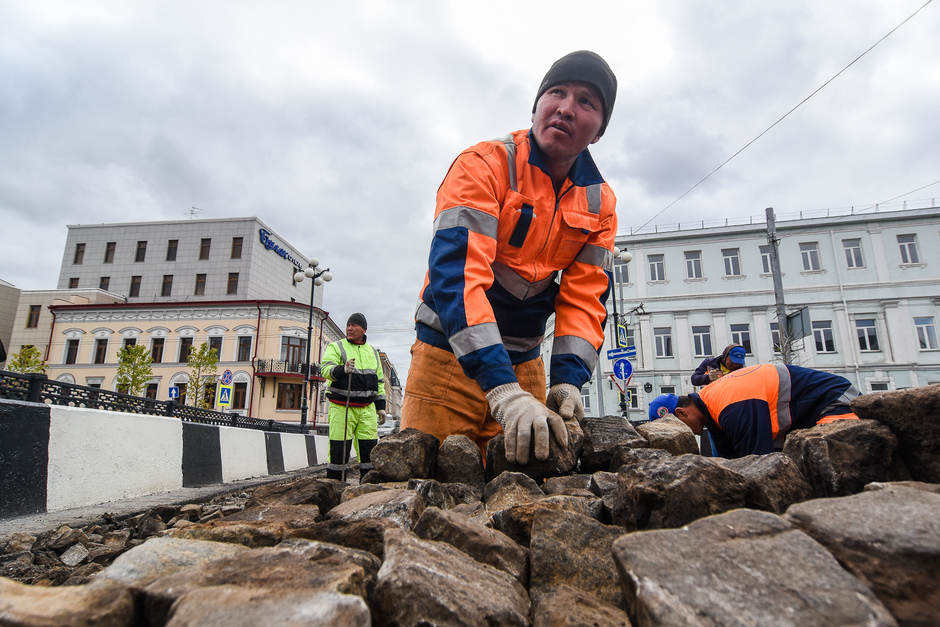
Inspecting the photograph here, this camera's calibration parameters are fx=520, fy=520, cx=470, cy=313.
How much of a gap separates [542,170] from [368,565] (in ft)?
6.22

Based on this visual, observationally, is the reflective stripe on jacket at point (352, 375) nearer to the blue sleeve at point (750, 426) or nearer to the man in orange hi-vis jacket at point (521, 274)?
the man in orange hi-vis jacket at point (521, 274)

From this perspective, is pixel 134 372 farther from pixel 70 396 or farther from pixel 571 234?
pixel 571 234

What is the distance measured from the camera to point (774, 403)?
10.4 feet

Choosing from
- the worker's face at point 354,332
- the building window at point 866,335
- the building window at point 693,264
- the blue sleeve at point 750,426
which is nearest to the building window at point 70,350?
the worker's face at point 354,332

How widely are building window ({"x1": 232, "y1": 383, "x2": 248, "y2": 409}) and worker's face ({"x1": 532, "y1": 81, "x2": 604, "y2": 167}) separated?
31483 mm

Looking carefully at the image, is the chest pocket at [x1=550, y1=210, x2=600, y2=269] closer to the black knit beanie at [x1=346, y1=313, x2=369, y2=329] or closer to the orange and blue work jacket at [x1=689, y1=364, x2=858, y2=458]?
the orange and blue work jacket at [x1=689, y1=364, x2=858, y2=458]

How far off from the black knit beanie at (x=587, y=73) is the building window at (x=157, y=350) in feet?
114

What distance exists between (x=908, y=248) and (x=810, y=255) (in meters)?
4.49

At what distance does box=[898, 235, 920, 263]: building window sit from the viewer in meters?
25.9

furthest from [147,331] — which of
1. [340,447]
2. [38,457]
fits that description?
[38,457]

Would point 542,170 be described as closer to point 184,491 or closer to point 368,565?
point 368,565

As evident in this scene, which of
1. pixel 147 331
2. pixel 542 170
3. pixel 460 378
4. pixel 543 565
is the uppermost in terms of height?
pixel 147 331

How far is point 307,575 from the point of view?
3.39 ft

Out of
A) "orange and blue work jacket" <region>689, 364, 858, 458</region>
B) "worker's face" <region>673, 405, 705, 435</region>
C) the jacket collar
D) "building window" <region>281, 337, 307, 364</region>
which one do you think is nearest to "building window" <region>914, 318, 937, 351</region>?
"orange and blue work jacket" <region>689, 364, 858, 458</region>
